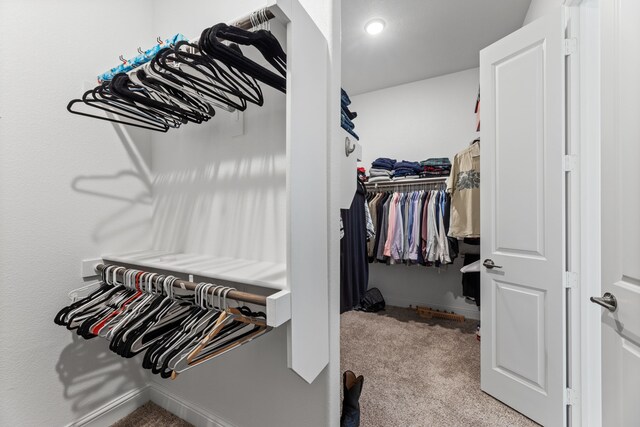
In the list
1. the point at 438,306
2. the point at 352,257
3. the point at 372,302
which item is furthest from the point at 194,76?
the point at 438,306

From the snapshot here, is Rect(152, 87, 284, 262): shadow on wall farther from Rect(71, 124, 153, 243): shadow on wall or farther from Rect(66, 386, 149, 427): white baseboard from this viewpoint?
Rect(66, 386, 149, 427): white baseboard

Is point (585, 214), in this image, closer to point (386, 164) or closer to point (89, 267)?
point (386, 164)

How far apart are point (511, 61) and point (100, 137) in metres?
2.44

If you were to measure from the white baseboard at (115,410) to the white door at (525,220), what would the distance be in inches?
86.4

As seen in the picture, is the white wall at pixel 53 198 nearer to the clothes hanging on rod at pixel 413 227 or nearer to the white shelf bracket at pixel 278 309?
the white shelf bracket at pixel 278 309

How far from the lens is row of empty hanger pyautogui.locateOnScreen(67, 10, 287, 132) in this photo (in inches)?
31.5

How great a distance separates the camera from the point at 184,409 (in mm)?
1443

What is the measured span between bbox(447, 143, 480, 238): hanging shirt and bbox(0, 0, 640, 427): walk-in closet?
0.47 metres

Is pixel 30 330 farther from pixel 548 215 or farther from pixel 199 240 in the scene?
pixel 548 215

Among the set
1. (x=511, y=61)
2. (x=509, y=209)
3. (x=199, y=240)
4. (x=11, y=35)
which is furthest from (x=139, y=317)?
(x=511, y=61)

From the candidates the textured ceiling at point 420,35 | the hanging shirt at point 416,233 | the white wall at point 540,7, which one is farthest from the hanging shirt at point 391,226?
the white wall at point 540,7

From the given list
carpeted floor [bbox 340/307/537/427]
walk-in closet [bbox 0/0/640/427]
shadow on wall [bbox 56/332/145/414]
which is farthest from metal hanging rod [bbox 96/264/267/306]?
carpeted floor [bbox 340/307/537/427]

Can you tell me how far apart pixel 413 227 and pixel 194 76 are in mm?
2400

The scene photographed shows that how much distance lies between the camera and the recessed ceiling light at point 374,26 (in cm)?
214
